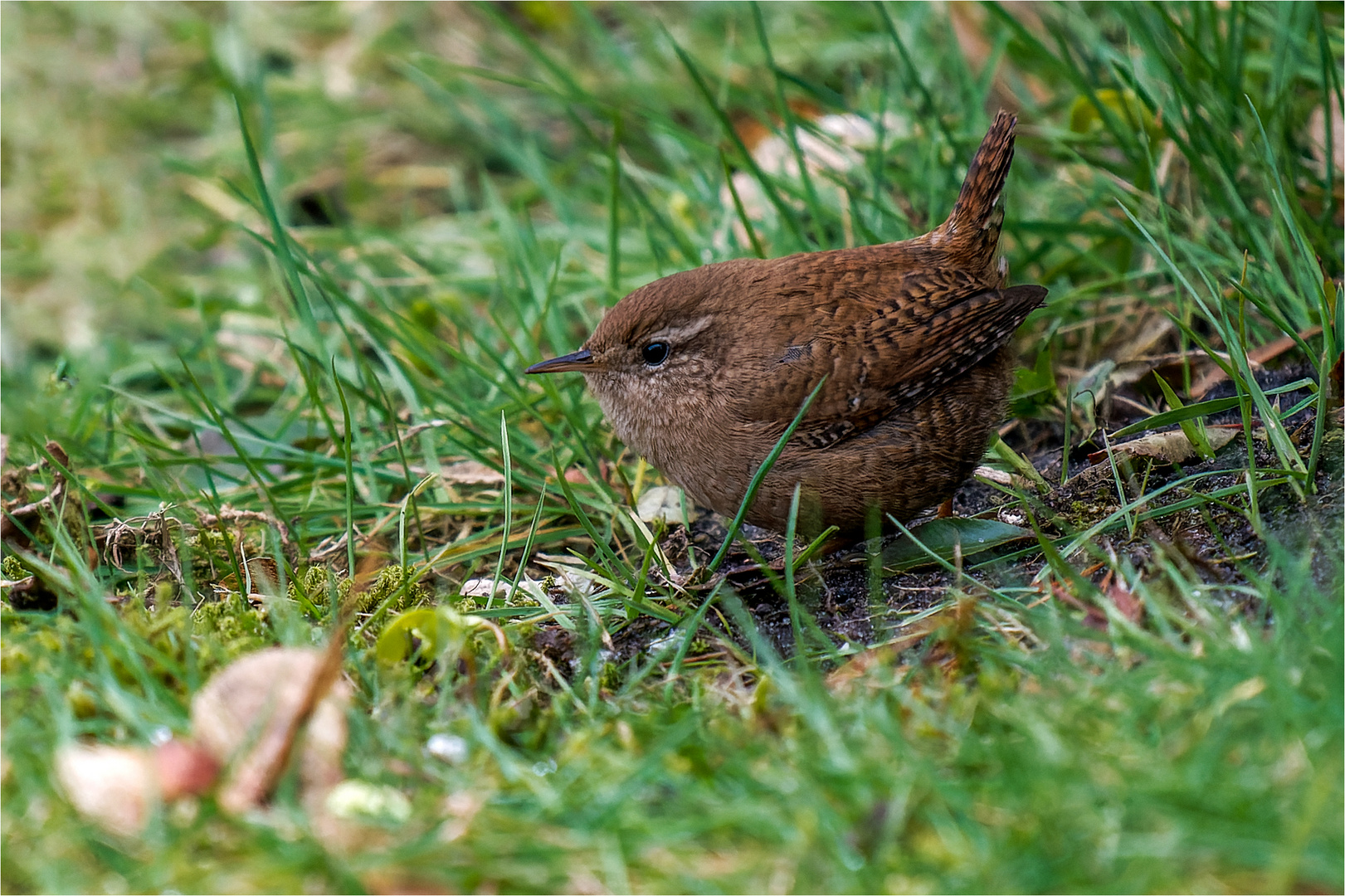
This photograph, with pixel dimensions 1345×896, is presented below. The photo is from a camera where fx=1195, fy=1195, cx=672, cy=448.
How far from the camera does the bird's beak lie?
3939 mm

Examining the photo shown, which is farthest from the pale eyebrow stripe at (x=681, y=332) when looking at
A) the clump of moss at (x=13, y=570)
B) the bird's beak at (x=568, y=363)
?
the clump of moss at (x=13, y=570)

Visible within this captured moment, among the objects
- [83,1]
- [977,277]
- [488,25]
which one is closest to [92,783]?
[977,277]

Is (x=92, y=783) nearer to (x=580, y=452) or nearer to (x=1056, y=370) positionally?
(x=580, y=452)

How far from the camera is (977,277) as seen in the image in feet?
13.2

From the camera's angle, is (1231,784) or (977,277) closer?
(1231,784)

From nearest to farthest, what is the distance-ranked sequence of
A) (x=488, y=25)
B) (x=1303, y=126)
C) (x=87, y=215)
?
(x=1303, y=126) → (x=87, y=215) → (x=488, y=25)

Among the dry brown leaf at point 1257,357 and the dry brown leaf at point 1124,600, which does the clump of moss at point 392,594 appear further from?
the dry brown leaf at point 1257,357

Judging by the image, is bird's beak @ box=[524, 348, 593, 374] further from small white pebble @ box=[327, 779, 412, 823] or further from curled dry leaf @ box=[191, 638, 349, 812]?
small white pebble @ box=[327, 779, 412, 823]

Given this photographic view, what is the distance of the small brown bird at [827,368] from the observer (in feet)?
11.8

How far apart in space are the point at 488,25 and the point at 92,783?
6.92 meters

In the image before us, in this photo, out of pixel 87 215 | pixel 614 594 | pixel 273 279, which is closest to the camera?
pixel 614 594

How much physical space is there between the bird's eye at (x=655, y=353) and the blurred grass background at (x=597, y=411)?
1.40 ft

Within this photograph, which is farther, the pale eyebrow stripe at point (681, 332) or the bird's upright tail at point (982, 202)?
the bird's upright tail at point (982, 202)

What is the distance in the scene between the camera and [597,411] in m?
4.69
